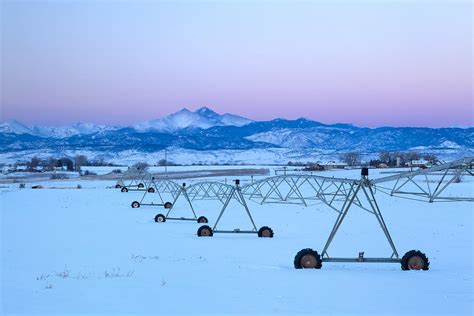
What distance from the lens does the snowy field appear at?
41.5ft

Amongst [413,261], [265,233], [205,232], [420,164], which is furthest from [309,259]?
[420,164]

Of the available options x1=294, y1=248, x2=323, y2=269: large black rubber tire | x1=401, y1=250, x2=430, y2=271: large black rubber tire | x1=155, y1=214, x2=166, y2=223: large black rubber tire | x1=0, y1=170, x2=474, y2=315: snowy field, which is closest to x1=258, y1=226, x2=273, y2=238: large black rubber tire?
x1=0, y1=170, x2=474, y2=315: snowy field

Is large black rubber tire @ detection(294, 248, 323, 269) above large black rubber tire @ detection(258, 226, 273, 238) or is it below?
above

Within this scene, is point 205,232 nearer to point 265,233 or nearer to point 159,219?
point 265,233

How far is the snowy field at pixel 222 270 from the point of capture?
12.6 meters

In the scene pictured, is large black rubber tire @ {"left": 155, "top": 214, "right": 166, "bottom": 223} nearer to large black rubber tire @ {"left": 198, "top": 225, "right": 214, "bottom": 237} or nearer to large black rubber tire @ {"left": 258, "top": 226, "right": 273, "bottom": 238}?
large black rubber tire @ {"left": 198, "top": 225, "right": 214, "bottom": 237}

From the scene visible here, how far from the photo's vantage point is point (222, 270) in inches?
697

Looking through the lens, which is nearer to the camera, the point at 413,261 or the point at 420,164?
the point at 413,261

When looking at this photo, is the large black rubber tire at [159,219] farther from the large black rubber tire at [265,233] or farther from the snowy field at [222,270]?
the large black rubber tire at [265,233]

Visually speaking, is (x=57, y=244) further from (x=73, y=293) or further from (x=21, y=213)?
(x=21, y=213)

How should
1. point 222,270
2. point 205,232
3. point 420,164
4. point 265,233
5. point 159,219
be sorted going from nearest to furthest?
point 222,270
point 265,233
point 205,232
point 159,219
point 420,164

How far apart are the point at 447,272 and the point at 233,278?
6539 mm

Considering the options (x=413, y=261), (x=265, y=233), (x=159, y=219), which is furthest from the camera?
(x=159, y=219)

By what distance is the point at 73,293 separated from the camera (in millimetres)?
13352
